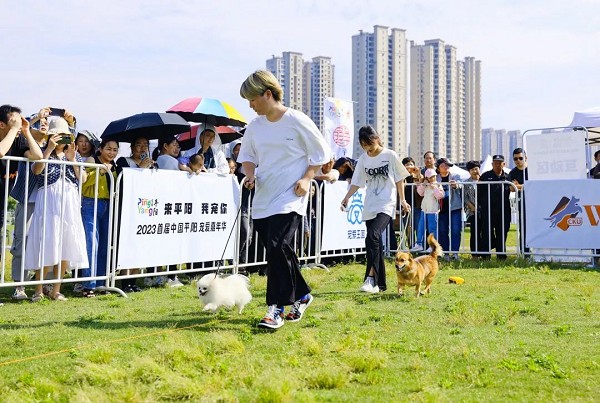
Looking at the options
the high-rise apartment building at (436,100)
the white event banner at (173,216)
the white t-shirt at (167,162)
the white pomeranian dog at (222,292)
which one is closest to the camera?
the white pomeranian dog at (222,292)

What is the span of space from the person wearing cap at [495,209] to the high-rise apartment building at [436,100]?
9381 centimetres

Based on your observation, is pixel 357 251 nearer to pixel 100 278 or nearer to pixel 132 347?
pixel 100 278

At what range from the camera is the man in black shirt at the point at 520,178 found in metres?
13.4

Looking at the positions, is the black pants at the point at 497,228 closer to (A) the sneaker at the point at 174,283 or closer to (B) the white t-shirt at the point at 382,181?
(B) the white t-shirt at the point at 382,181

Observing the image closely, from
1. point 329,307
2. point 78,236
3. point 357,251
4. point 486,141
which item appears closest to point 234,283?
point 329,307

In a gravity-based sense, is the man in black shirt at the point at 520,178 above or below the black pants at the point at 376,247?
above

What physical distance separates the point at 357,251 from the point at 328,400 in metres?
9.80

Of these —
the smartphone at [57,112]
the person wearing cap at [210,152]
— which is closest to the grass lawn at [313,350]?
the smartphone at [57,112]

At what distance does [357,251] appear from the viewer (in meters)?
13.3

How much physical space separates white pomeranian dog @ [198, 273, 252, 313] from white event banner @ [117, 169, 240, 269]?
7.18 feet

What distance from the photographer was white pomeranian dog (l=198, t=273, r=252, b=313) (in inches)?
254

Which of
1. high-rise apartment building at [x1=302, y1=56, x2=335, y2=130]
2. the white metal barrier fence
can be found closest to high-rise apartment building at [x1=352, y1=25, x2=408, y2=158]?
high-rise apartment building at [x1=302, y1=56, x2=335, y2=130]

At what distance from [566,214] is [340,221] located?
421 cm

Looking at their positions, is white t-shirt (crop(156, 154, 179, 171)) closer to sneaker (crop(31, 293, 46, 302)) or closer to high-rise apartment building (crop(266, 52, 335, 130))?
sneaker (crop(31, 293, 46, 302))
